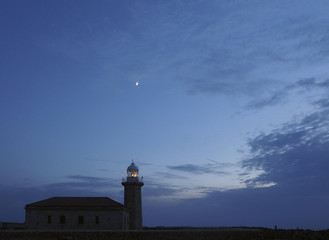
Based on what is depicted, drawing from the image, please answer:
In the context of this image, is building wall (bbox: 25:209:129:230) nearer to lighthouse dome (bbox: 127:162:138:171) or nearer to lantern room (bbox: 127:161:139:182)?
lantern room (bbox: 127:161:139:182)

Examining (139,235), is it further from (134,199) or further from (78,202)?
(134,199)

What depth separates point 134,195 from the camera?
4809 centimetres

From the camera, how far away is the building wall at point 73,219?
4234cm

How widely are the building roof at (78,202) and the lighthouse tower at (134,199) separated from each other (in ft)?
11.2

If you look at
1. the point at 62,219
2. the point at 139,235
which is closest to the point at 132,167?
the point at 62,219

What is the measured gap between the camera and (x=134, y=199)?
1887 inches

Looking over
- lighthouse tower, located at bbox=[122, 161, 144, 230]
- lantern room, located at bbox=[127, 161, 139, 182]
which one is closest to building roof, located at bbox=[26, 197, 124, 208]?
lighthouse tower, located at bbox=[122, 161, 144, 230]

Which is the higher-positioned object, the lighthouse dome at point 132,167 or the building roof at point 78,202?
the lighthouse dome at point 132,167

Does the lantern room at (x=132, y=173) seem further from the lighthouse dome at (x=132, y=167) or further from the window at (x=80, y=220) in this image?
the window at (x=80, y=220)

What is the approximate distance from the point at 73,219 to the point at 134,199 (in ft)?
28.0

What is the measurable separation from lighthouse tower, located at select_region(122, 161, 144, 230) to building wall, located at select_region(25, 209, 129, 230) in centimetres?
475

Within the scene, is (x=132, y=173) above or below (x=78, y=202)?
above

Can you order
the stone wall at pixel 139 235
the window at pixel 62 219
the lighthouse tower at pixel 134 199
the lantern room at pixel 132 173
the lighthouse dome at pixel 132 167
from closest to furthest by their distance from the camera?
the stone wall at pixel 139 235, the window at pixel 62 219, the lighthouse tower at pixel 134 199, the lantern room at pixel 132 173, the lighthouse dome at pixel 132 167

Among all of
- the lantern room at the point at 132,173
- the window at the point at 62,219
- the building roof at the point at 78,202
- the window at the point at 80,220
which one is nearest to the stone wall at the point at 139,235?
the window at the point at 62,219
